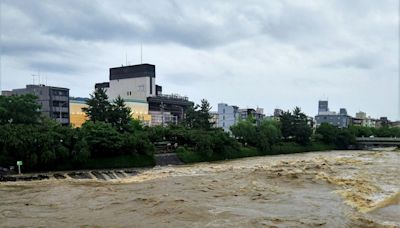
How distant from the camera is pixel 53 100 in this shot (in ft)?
225

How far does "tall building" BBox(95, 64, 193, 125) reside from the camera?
295 feet

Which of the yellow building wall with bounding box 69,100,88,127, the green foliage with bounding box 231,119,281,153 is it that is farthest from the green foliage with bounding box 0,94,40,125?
the green foliage with bounding box 231,119,281,153

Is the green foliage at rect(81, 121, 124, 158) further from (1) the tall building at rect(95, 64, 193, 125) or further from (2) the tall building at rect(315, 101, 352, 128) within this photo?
(2) the tall building at rect(315, 101, 352, 128)

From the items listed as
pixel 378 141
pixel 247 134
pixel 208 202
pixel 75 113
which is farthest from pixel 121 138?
pixel 378 141

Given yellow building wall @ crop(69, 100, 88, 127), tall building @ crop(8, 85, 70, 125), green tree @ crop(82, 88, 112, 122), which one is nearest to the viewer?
green tree @ crop(82, 88, 112, 122)

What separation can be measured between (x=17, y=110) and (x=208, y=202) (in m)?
32.3

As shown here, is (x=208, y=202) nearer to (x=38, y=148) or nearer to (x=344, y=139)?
(x=38, y=148)

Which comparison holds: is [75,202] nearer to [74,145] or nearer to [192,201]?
[192,201]

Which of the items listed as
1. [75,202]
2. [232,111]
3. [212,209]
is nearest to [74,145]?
[75,202]

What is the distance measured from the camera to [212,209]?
19531 millimetres

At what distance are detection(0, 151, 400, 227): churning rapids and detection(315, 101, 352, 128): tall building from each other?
357ft

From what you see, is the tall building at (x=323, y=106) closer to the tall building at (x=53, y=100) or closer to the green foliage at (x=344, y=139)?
the green foliage at (x=344, y=139)

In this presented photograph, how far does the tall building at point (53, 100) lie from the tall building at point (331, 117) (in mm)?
91109

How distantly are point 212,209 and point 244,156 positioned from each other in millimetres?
40983
